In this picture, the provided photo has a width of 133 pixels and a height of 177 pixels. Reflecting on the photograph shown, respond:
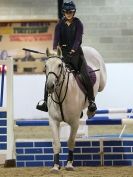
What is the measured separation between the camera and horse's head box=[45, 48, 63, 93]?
17.8ft

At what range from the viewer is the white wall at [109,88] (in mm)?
12266

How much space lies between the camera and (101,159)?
21.3 ft

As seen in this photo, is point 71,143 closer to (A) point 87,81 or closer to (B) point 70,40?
(A) point 87,81

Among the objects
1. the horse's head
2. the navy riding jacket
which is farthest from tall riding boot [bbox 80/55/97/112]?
the horse's head

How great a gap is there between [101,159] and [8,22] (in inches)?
362

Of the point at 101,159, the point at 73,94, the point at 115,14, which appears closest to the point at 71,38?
the point at 73,94

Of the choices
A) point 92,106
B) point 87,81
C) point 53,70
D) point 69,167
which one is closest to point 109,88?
point 92,106

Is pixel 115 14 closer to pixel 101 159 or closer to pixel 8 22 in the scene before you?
pixel 8 22

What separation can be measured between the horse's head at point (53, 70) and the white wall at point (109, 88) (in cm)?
653

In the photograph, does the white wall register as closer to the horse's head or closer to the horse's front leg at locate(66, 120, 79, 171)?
the horse's front leg at locate(66, 120, 79, 171)

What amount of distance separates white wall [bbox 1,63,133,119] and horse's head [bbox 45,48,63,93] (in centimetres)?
653

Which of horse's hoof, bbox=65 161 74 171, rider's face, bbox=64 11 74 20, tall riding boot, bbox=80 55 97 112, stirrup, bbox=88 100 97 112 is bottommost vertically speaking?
horse's hoof, bbox=65 161 74 171

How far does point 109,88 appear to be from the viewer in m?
12.4

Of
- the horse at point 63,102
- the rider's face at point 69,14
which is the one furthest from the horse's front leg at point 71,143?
the rider's face at point 69,14
